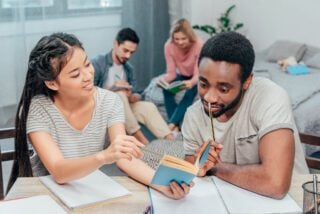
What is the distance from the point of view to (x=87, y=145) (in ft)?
5.91

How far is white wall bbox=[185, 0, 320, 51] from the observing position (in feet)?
15.8

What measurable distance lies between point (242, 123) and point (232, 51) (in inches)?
9.4

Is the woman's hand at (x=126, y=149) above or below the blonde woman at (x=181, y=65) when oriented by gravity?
above

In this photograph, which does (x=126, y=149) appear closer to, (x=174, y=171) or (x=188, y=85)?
(x=174, y=171)

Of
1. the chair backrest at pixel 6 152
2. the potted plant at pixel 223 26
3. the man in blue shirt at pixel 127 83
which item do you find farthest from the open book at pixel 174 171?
the potted plant at pixel 223 26

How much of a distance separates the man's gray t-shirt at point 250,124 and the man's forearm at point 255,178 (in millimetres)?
99

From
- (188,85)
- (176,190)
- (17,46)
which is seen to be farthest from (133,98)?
(176,190)

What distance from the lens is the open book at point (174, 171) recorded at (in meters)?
1.30

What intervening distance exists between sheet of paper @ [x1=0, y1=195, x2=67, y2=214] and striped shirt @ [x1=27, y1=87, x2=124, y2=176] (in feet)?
1.16

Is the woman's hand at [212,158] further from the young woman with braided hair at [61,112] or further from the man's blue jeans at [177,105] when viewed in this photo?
the man's blue jeans at [177,105]

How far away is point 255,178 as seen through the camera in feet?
4.81

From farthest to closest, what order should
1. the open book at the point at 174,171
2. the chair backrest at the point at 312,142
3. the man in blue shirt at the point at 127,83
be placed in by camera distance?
the man in blue shirt at the point at 127,83, the chair backrest at the point at 312,142, the open book at the point at 174,171

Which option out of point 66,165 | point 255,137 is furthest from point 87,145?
point 255,137

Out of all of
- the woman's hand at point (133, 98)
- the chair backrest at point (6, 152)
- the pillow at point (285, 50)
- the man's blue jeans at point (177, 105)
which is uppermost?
the chair backrest at point (6, 152)
